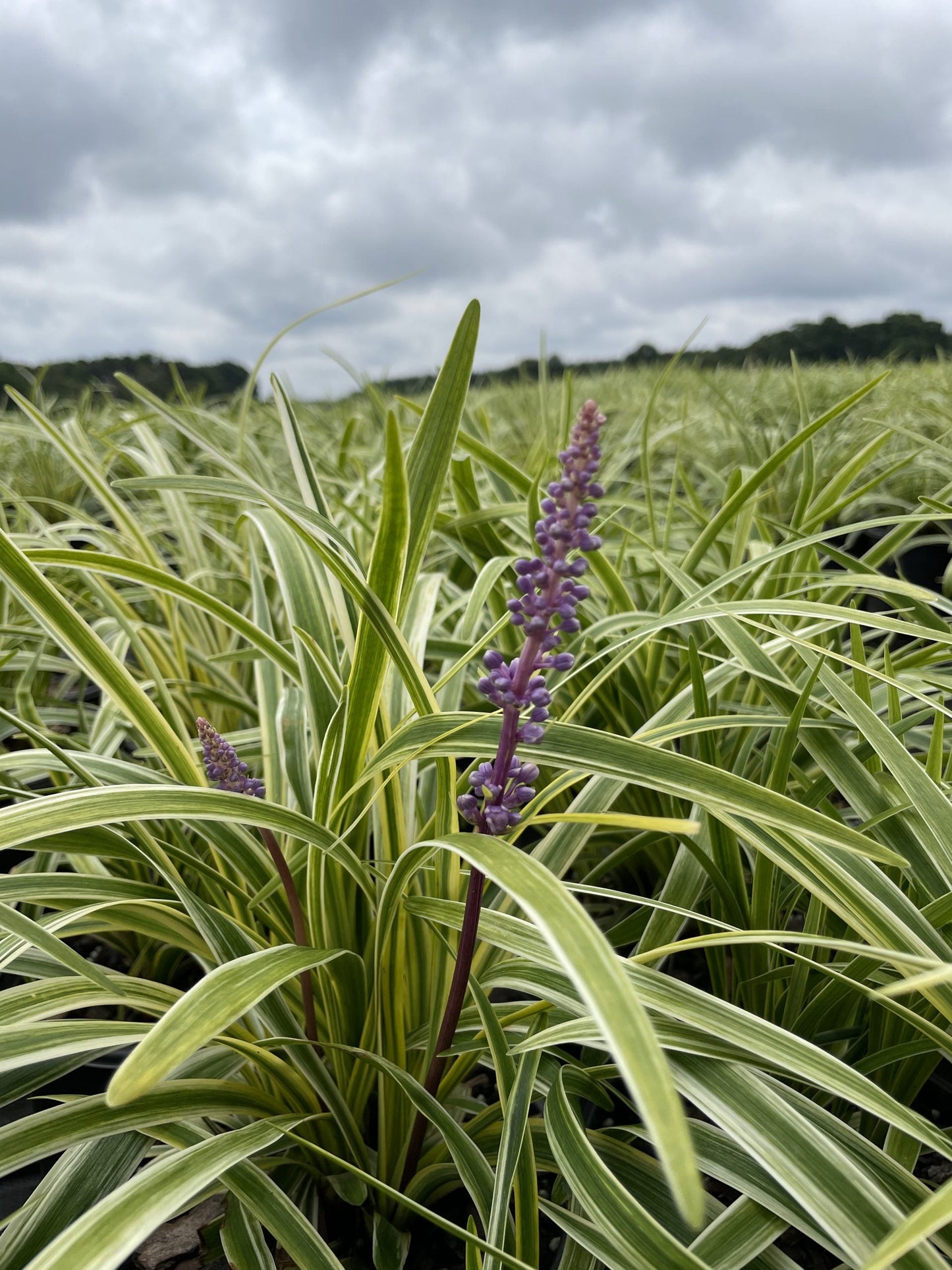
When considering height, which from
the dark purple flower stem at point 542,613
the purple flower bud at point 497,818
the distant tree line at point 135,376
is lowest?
the purple flower bud at point 497,818

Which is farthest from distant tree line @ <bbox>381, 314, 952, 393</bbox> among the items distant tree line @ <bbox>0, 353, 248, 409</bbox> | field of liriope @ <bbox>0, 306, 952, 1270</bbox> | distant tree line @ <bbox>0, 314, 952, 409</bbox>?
field of liriope @ <bbox>0, 306, 952, 1270</bbox>

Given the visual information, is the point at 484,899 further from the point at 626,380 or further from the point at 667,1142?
the point at 626,380

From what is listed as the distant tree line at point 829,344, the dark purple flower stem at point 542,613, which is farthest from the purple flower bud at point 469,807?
the distant tree line at point 829,344

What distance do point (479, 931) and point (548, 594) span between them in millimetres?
310

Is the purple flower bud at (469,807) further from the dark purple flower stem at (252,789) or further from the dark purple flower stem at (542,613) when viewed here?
the dark purple flower stem at (252,789)

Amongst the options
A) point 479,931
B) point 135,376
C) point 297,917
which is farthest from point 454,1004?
point 135,376

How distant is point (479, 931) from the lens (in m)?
0.65

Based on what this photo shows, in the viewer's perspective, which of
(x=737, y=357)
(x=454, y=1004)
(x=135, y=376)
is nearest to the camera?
(x=454, y=1004)

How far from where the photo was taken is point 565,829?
0.87 metres

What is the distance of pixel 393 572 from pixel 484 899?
441mm

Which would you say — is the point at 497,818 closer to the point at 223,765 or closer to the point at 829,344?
the point at 223,765

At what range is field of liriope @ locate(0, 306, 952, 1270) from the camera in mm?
499

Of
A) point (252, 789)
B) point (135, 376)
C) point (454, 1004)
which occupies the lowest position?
point (454, 1004)

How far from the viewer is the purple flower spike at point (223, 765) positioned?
646mm
